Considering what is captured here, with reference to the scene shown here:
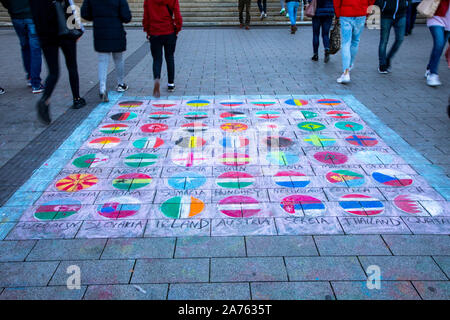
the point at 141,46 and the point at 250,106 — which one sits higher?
the point at 141,46

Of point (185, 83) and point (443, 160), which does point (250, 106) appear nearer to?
point (185, 83)

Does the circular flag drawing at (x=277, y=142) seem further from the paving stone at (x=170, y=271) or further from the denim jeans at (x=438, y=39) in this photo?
the denim jeans at (x=438, y=39)

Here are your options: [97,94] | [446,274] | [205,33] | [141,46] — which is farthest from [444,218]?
[205,33]

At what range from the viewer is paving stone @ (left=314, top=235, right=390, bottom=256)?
8.66 feet

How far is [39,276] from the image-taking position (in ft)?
8.01

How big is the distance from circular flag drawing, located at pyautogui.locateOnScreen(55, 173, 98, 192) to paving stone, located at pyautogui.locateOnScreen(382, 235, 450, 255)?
8.52 ft

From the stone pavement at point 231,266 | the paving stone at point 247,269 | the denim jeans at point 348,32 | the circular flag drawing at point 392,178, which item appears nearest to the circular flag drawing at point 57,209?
the stone pavement at point 231,266

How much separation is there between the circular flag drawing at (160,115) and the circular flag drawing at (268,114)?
1.27m

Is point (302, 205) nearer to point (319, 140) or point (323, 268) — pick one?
point (323, 268)

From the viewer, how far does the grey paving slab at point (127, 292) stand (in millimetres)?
2268

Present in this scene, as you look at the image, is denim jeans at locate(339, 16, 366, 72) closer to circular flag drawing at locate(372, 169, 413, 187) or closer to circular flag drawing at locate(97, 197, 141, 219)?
circular flag drawing at locate(372, 169, 413, 187)

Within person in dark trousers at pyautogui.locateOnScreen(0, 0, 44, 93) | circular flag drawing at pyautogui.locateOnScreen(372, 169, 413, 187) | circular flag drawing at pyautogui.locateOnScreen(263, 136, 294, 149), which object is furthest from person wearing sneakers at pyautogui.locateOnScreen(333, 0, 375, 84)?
person in dark trousers at pyautogui.locateOnScreen(0, 0, 44, 93)

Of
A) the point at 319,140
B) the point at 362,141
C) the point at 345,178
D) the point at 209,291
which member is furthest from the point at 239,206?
the point at 362,141
